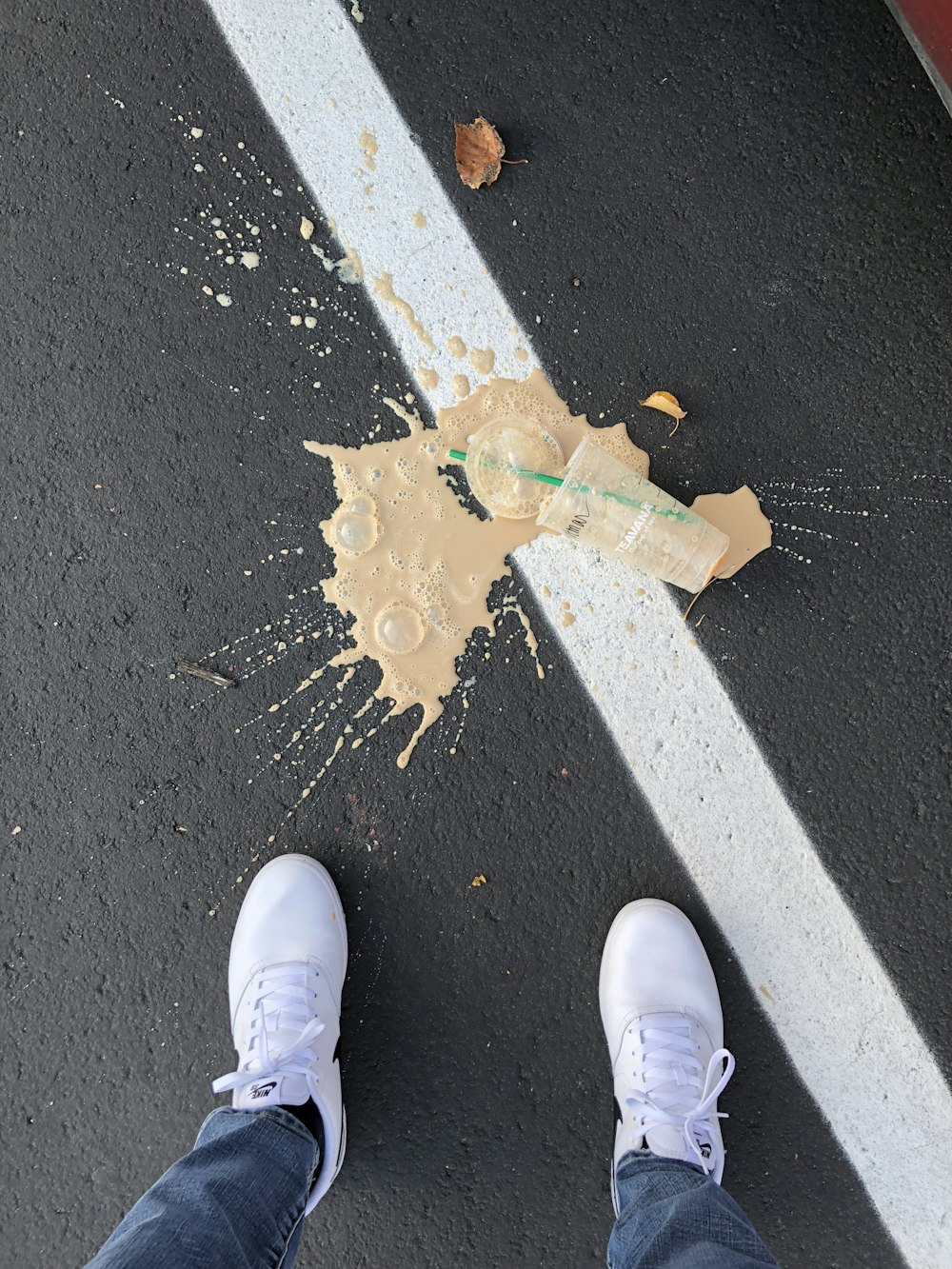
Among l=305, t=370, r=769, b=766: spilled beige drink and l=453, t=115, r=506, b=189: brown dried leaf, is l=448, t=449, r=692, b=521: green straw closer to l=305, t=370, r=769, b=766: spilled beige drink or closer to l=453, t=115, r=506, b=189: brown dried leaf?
l=305, t=370, r=769, b=766: spilled beige drink

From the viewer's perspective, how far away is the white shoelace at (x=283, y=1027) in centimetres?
179

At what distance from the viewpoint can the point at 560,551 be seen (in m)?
1.91

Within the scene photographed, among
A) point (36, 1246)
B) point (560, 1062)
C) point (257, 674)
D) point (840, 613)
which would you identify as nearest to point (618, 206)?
point (840, 613)

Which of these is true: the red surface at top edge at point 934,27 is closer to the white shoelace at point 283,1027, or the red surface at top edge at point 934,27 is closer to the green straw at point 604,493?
the green straw at point 604,493

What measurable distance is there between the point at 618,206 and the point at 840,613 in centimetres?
117

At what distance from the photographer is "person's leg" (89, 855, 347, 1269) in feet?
4.69

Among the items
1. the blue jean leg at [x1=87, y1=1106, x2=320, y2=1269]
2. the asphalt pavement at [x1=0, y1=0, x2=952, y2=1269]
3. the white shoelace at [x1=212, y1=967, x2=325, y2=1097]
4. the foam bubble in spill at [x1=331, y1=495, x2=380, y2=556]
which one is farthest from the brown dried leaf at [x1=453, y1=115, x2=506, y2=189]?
the blue jean leg at [x1=87, y1=1106, x2=320, y2=1269]

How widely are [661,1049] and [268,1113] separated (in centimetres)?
95

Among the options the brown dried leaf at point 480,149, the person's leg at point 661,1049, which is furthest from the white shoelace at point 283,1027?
the brown dried leaf at point 480,149

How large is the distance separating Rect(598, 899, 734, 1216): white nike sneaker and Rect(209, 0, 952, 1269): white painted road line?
5.2 inches

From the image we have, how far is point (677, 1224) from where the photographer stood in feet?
4.91

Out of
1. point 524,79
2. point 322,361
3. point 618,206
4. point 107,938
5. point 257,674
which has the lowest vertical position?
point 107,938

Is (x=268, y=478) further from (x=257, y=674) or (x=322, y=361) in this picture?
(x=257, y=674)

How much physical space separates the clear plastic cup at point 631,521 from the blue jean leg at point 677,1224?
4.38 ft
